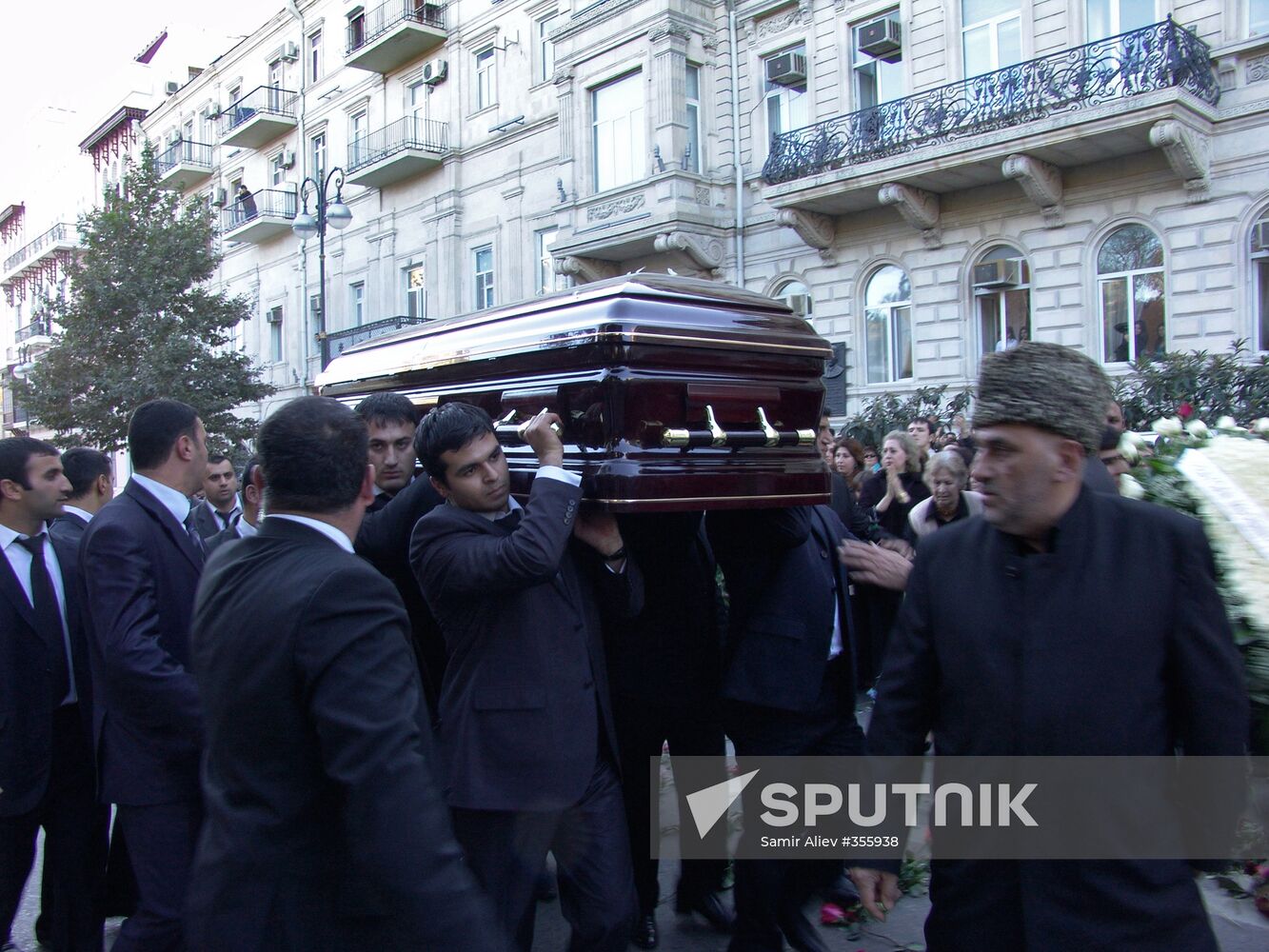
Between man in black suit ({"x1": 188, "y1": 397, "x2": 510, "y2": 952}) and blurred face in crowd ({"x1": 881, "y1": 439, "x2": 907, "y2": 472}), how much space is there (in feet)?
19.0

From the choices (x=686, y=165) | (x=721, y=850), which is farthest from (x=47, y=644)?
(x=686, y=165)

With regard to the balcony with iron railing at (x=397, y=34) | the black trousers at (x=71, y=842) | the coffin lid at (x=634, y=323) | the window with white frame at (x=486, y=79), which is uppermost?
the balcony with iron railing at (x=397, y=34)

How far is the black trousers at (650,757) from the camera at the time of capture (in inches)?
157

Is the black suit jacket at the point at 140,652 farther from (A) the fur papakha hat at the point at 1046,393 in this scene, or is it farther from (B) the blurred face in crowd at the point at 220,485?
(B) the blurred face in crowd at the point at 220,485

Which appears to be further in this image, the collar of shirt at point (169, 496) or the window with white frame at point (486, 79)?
the window with white frame at point (486, 79)

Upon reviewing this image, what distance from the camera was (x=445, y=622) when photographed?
3.13m

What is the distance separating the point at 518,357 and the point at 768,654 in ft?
4.28

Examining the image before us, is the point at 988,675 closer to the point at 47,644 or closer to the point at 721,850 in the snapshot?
the point at 721,850

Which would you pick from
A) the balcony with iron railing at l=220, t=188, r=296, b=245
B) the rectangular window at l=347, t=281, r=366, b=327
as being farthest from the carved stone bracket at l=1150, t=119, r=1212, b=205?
the balcony with iron railing at l=220, t=188, r=296, b=245

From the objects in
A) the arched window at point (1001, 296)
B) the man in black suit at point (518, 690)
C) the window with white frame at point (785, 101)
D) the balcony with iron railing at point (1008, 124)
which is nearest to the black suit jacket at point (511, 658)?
the man in black suit at point (518, 690)

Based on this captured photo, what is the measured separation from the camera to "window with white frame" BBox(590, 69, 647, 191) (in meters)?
18.6

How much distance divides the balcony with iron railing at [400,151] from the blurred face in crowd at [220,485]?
19.0 meters

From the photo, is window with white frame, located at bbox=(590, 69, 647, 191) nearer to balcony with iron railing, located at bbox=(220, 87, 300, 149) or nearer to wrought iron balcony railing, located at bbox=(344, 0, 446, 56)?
wrought iron balcony railing, located at bbox=(344, 0, 446, 56)

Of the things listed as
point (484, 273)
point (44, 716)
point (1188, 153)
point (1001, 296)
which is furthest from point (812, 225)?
point (44, 716)
